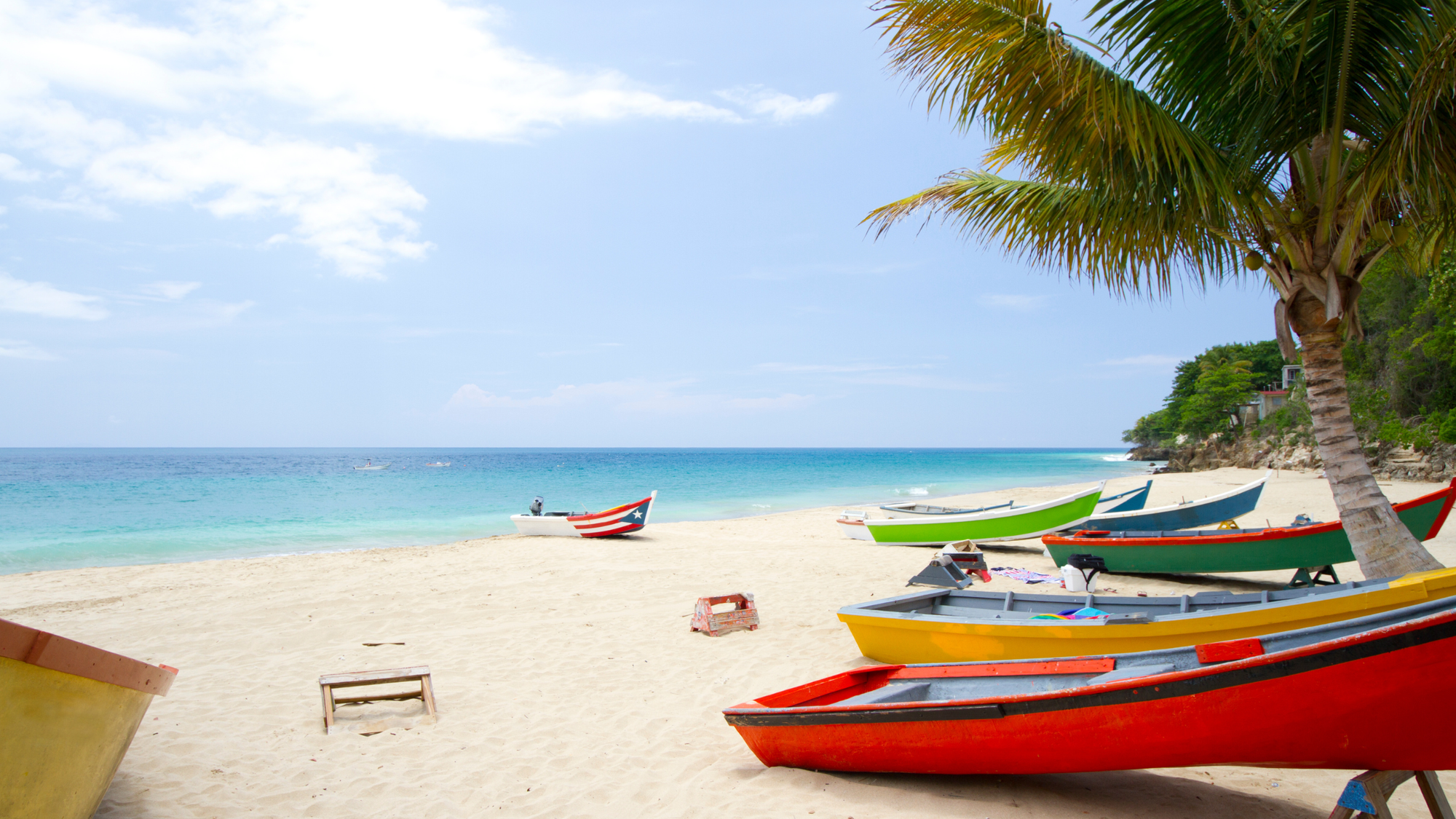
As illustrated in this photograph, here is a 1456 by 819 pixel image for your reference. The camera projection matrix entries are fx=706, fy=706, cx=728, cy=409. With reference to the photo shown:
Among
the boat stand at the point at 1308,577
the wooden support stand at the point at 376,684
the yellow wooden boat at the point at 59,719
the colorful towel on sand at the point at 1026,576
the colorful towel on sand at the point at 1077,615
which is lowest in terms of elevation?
the colorful towel on sand at the point at 1026,576

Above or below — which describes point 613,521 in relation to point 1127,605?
below

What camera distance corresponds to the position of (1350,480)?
523 cm

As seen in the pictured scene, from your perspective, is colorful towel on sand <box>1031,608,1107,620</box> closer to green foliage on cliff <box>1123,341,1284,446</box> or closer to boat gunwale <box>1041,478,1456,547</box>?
boat gunwale <box>1041,478,1456,547</box>

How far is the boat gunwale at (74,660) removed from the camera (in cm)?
246

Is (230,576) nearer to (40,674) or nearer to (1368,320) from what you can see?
(40,674)

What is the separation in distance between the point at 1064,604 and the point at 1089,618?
47.5 inches

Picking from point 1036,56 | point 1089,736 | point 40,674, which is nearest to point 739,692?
point 1089,736

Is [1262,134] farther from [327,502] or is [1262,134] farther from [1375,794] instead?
[327,502]

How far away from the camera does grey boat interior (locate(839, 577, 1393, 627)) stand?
183 inches

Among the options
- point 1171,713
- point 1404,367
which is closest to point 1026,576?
point 1171,713

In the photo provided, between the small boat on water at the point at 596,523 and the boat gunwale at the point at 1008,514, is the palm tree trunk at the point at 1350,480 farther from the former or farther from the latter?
the small boat on water at the point at 596,523

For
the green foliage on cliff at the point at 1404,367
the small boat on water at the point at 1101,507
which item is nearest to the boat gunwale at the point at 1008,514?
the small boat on water at the point at 1101,507

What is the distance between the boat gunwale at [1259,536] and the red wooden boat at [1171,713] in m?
5.14

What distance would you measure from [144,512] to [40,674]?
30432mm
